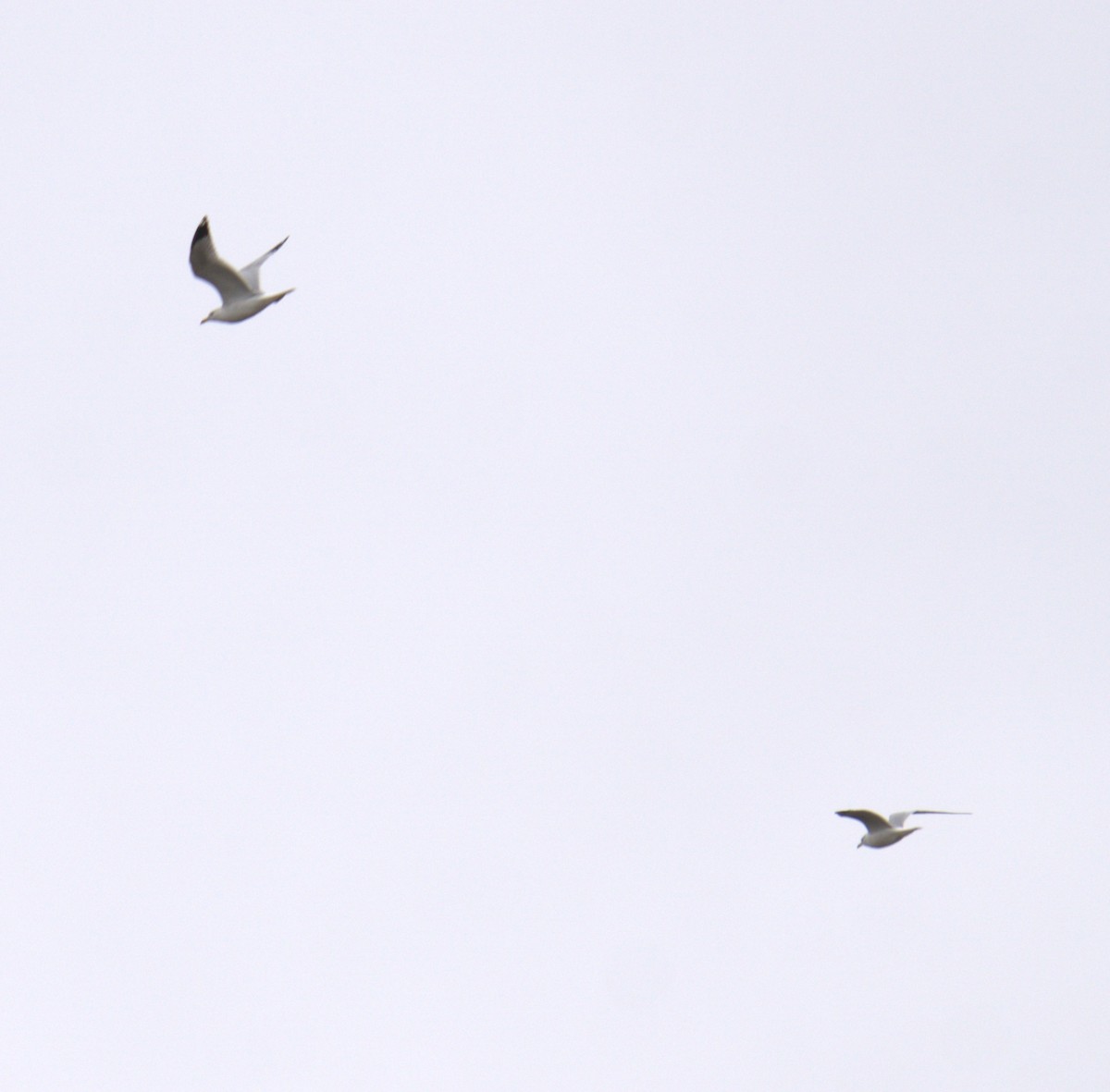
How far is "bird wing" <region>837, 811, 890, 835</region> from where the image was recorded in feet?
128

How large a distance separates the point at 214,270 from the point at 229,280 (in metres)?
0.31

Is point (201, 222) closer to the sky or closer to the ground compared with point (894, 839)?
closer to the sky

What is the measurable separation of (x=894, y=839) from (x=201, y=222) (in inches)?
724

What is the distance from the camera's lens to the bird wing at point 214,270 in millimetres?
30547

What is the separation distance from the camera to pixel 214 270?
102 feet

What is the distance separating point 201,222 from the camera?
30.1 meters

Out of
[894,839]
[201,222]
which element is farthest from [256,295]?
[894,839]

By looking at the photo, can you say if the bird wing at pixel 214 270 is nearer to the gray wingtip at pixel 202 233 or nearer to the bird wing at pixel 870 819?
the gray wingtip at pixel 202 233

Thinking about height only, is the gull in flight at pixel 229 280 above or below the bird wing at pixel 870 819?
above

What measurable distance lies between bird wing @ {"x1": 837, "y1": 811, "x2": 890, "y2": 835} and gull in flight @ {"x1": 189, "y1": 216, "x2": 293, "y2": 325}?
50.7 ft

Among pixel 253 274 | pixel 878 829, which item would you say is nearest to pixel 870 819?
pixel 878 829

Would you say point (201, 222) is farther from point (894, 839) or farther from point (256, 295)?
point (894, 839)

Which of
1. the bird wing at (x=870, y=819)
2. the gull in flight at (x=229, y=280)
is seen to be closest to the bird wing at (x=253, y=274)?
the gull in flight at (x=229, y=280)

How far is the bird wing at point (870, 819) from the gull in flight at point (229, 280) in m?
15.5
